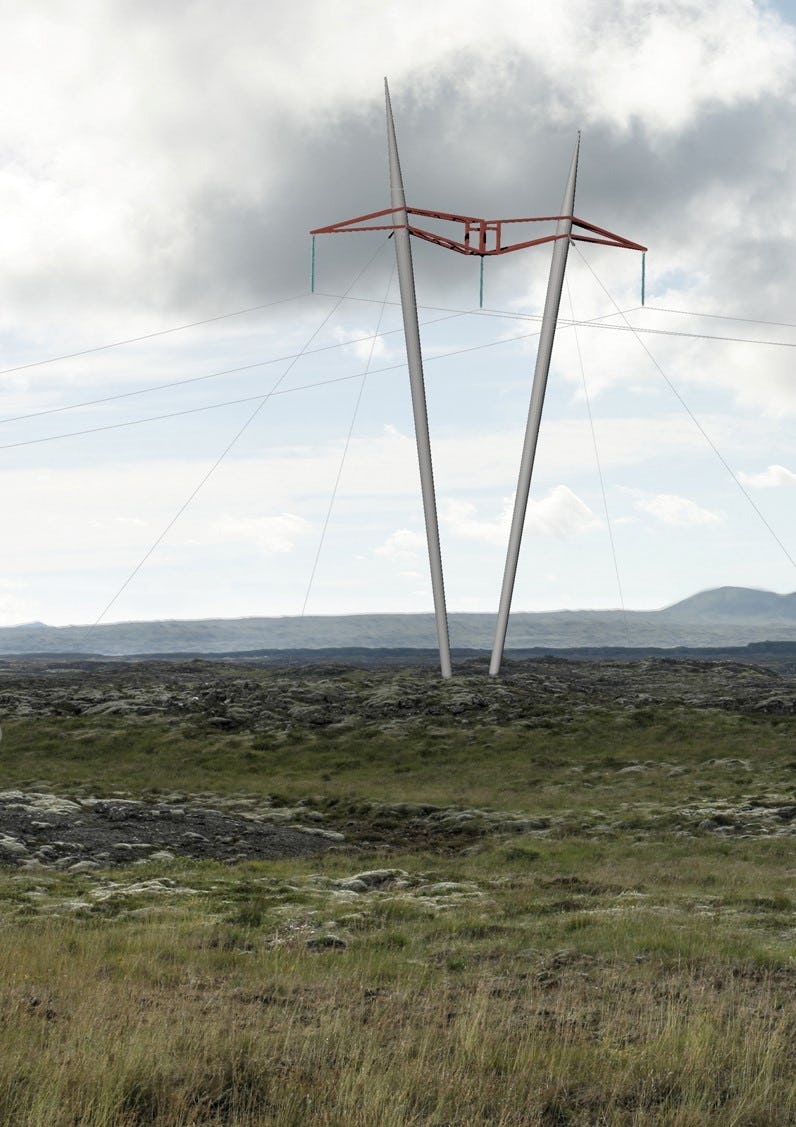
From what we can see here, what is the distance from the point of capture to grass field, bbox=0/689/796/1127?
10.0 meters

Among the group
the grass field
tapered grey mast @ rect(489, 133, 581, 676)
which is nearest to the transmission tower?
tapered grey mast @ rect(489, 133, 581, 676)

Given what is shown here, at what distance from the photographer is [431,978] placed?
15.6 m

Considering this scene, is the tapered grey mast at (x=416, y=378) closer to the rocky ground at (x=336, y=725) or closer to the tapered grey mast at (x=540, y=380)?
the tapered grey mast at (x=540, y=380)

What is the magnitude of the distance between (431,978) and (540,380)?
49.9m

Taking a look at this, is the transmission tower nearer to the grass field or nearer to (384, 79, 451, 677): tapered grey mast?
(384, 79, 451, 677): tapered grey mast

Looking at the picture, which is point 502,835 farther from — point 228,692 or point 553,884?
point 228,692

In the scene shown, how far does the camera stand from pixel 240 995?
14188 mm

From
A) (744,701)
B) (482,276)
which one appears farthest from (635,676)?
(482,276)

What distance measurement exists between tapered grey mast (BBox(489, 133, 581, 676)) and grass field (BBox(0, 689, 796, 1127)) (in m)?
22.7

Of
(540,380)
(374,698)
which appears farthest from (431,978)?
(374,698)

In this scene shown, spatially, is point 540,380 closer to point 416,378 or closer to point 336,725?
point 416,378

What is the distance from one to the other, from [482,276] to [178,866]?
127 feet

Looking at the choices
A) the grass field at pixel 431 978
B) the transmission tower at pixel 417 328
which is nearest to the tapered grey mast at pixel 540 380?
the transmission tower at pixel 417 328

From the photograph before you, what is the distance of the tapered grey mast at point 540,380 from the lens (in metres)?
61.2
